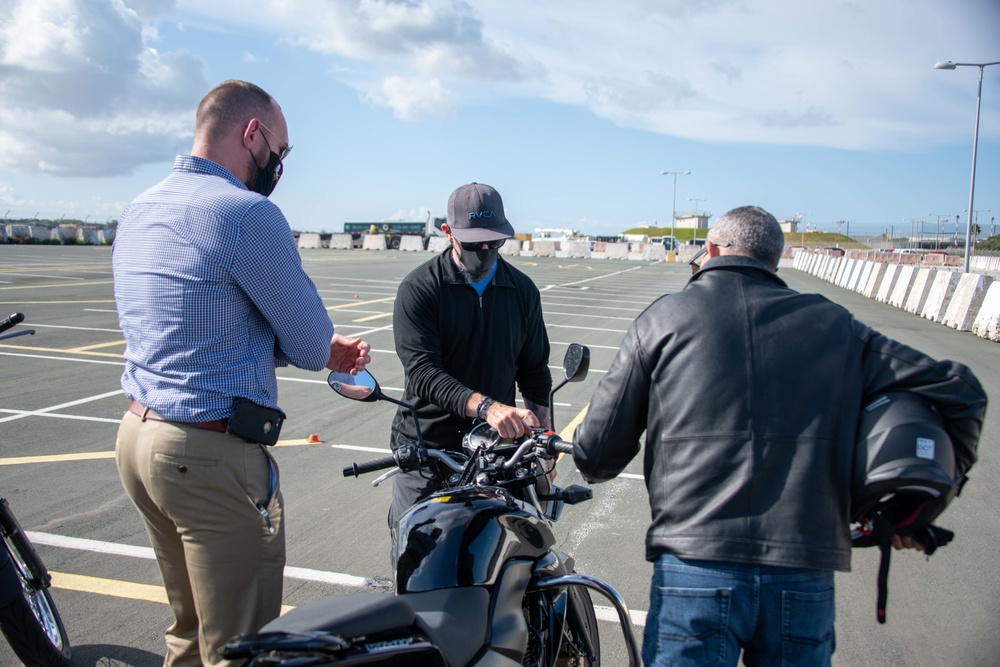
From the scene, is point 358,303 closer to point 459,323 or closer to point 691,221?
point 459,323

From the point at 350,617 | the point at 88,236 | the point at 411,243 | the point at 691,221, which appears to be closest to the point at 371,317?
the point at 350,617

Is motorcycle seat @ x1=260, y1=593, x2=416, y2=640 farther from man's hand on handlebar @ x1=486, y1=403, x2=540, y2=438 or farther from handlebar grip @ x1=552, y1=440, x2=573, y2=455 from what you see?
man's hand on handlebar @ x1=486, y1=403, x2=540, y2=438

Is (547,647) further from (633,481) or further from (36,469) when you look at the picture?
(36,469)

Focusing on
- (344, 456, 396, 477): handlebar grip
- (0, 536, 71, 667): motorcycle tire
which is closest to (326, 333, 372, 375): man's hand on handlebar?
(344, 456, 396, 477): handlebar grip

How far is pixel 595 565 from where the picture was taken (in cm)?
439

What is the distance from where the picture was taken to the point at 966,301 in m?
16.6

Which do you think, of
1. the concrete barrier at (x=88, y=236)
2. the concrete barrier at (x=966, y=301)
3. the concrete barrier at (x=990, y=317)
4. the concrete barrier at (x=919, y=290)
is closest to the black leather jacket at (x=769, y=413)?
the concrete barrier at (x=990, y=317)

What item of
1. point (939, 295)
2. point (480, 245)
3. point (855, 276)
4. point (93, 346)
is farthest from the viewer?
point (855, 276)

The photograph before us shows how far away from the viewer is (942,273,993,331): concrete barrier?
16.4 m

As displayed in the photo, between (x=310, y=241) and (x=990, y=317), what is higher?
(x=310, y=241)

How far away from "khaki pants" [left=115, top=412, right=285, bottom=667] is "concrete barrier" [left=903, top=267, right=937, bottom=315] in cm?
2106

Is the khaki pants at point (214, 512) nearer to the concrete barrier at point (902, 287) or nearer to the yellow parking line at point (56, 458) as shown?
the yellow parking line at point (56, 458)

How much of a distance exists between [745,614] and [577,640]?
0.80m

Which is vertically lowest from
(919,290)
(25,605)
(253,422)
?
(919,290)
